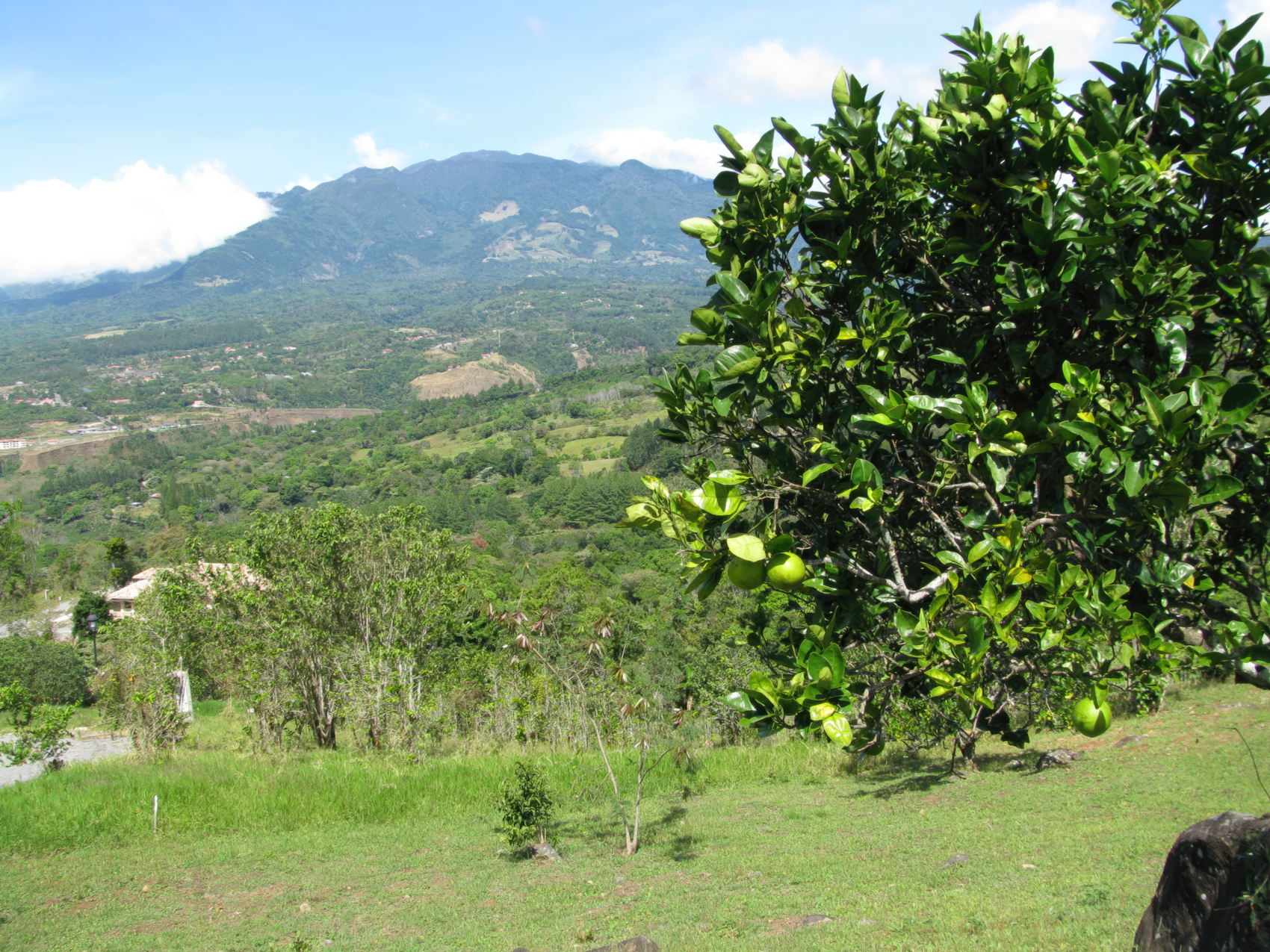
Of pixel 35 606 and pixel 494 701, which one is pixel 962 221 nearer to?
pixel 494 701

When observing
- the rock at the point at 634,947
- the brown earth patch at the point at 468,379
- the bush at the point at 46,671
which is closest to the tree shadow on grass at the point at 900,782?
the rock at the point at 634,947

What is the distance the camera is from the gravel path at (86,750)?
50.5 ft

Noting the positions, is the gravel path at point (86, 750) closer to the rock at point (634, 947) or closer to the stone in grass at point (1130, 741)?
the rock at point (634, 947)

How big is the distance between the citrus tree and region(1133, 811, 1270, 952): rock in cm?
103

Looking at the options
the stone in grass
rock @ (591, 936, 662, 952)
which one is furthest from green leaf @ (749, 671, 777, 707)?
the stone in grass

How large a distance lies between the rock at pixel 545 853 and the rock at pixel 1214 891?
18.0ft

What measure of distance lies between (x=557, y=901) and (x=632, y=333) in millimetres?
174848

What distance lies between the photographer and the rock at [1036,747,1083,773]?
8422 millimetres

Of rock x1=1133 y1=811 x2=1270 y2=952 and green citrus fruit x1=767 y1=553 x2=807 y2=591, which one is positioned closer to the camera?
green citrus fruit x1=767 y1=553 x2=807 y2=591

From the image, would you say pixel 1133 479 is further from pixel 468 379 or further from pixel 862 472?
pixel 468 379

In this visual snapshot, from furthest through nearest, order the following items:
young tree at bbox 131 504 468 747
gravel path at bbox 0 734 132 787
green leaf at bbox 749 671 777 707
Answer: gravel path at bbox 0 734 132 787
young tree at bbox 131 504 468 747
green leaf at bbox 749 671 777 707

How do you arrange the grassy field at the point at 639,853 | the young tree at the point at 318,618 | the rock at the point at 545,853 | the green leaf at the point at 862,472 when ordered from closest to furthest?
the green leaf at the point at 862,472
the grassy field at the point at 639,853
the rock at the point at 545,853
the young tree at the point at 318,618

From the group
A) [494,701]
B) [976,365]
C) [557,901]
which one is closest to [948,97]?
[976,365]

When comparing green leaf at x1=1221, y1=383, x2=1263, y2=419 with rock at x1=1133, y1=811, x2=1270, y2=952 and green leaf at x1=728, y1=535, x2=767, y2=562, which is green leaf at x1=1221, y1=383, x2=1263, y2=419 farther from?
rock at x1=1133, y1=811, x2=1270, y2=952
